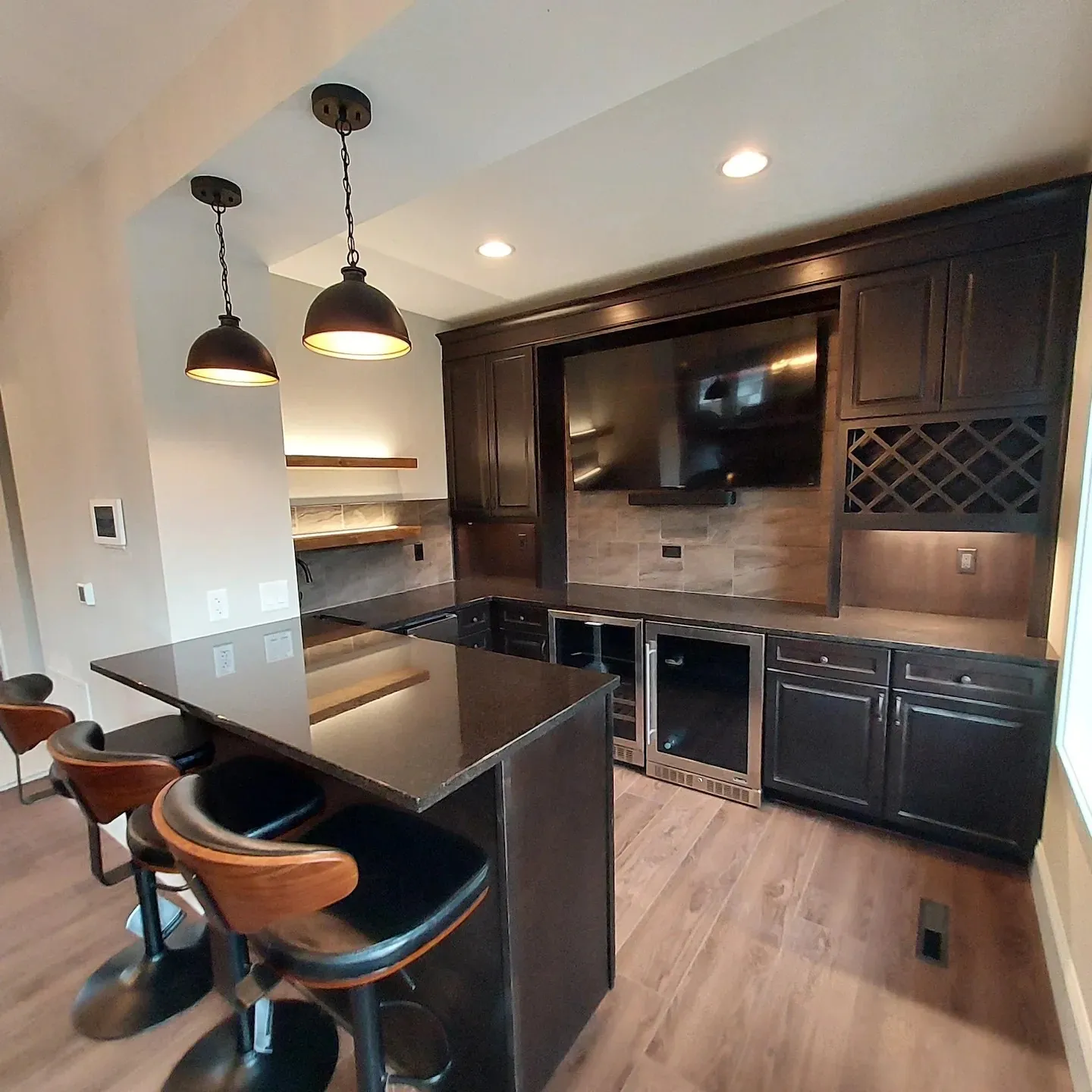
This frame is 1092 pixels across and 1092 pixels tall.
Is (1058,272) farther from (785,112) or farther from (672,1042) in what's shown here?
(672,1042)

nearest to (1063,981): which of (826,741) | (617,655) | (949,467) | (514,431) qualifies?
(826,741)

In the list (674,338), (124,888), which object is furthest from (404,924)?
(674,338)

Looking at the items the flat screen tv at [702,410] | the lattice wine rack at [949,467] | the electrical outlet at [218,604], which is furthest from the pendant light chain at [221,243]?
the lattice wine rack at [949,467]

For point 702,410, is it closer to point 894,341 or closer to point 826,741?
point 894,341

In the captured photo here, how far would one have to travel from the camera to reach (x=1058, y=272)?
2.00m

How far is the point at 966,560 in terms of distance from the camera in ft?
8.32

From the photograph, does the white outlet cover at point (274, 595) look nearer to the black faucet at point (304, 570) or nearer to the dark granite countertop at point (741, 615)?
the dark granite countertop at point (741, 615)

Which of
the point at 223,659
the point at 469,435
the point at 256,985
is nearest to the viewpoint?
the point at 256,985

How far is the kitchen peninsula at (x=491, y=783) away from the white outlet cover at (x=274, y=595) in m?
0.59

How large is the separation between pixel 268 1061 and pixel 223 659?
1.12 metres

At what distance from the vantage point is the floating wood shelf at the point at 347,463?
2.82 metres

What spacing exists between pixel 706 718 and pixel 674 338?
202 centimetres

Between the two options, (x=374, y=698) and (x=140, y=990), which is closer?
(x=374, y=698)

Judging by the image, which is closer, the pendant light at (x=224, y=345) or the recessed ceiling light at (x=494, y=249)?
the pendant light at (x=224, y=345)
